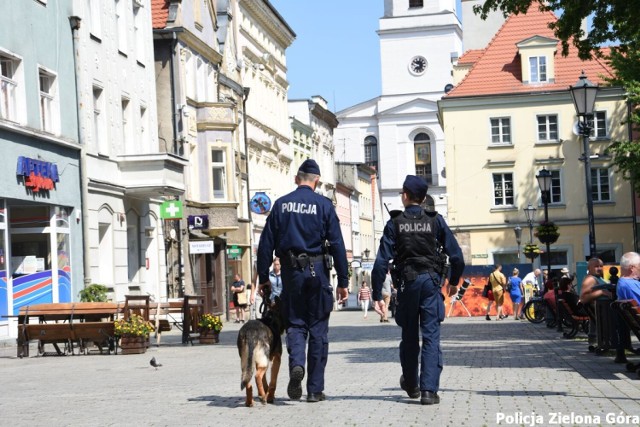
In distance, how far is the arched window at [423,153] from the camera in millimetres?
127125

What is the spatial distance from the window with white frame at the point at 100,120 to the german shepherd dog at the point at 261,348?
2276cm

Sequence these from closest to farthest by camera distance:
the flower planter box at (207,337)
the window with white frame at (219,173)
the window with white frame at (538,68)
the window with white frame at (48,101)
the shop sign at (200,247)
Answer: the flower planter box at (207,337)
the window with white frame at (48,101)
the shop sign at (200,247)
the window with white frame at (219,173)
the window with white frame at (538,68)

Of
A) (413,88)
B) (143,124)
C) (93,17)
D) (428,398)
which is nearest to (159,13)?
(143,124)

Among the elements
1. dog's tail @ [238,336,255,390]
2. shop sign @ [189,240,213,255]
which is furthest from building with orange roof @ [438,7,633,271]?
dog's tail @ [238,336,255,390]

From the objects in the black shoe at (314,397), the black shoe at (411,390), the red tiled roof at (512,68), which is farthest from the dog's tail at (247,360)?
the red tiled roof at (512,68)

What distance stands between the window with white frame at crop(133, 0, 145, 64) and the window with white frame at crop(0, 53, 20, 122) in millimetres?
10639

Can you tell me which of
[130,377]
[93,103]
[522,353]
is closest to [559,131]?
[93,103]

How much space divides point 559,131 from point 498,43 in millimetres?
5895

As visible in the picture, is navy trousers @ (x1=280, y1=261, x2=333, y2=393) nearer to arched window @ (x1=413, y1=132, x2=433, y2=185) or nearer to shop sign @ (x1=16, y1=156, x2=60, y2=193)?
shop sign @ (x1=16, y1=156, x2=60, y2=193)

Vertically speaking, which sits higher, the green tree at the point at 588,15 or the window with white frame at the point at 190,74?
the window with white frame at the point at 190,74

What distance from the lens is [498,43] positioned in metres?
66.1

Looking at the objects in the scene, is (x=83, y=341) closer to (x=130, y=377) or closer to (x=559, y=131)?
(x=130, y=377)

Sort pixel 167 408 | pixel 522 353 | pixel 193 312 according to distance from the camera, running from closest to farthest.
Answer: pixel 167 408, pixel 522 353, pixel 193 312

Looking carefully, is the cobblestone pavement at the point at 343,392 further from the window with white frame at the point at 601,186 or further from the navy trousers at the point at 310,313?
the window with white frame at the point at 601,186
